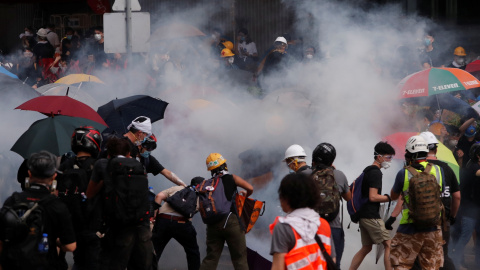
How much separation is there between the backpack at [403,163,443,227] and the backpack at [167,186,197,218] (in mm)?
2045

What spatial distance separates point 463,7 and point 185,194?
10.6 meters

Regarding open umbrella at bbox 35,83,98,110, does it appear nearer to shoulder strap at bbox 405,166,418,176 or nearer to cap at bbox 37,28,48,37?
shoulder strap at bbox 405,166,418,176

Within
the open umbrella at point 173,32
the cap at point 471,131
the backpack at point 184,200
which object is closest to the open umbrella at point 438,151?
the cap at point 471,131

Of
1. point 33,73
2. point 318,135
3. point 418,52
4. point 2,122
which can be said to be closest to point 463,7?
point 418,52

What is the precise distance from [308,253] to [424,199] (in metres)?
2.33

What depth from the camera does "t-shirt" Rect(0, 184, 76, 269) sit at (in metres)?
4.85

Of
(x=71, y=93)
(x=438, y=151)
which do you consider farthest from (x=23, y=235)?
(x=438, y=151)

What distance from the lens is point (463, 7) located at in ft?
52.6

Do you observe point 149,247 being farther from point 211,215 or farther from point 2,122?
point 2,122

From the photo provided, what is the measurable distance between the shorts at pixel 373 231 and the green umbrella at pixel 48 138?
9.53 ft

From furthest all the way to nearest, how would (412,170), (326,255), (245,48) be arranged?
(245,48), (412,170), (326,255)

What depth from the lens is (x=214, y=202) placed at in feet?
23.3

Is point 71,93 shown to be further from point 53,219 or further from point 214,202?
point 53,219

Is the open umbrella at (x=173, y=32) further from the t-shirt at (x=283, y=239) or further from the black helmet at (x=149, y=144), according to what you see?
the t-shirt at (x=283, y=239)
